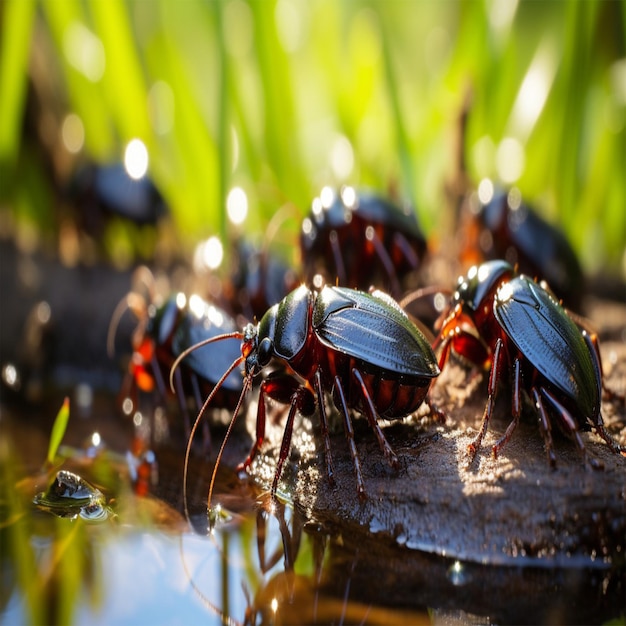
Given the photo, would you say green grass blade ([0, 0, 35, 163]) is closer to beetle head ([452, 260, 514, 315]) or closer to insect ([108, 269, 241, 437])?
insect ([108, 269, 241, 437])

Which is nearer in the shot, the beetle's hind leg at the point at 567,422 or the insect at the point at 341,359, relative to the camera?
the beetle's hind leg at the point at 567,422

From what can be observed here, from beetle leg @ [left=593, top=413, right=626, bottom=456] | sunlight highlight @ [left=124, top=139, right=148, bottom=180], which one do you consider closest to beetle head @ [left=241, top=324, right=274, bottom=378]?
beetle leg @ [left=593, top=413, right=626, bottom=456]

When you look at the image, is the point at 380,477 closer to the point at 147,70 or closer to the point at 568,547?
the point at 568,547

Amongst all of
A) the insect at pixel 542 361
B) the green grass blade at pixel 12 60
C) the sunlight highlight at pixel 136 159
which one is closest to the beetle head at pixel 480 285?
the insect at pixel 542 361

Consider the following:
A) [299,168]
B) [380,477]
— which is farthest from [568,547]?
[299,168]

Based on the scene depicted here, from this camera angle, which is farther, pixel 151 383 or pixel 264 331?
pixel 151 383

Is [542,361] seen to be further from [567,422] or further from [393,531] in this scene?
[393,531]

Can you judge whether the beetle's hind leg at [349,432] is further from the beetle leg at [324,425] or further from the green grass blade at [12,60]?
the green grass blade at [12,60]
